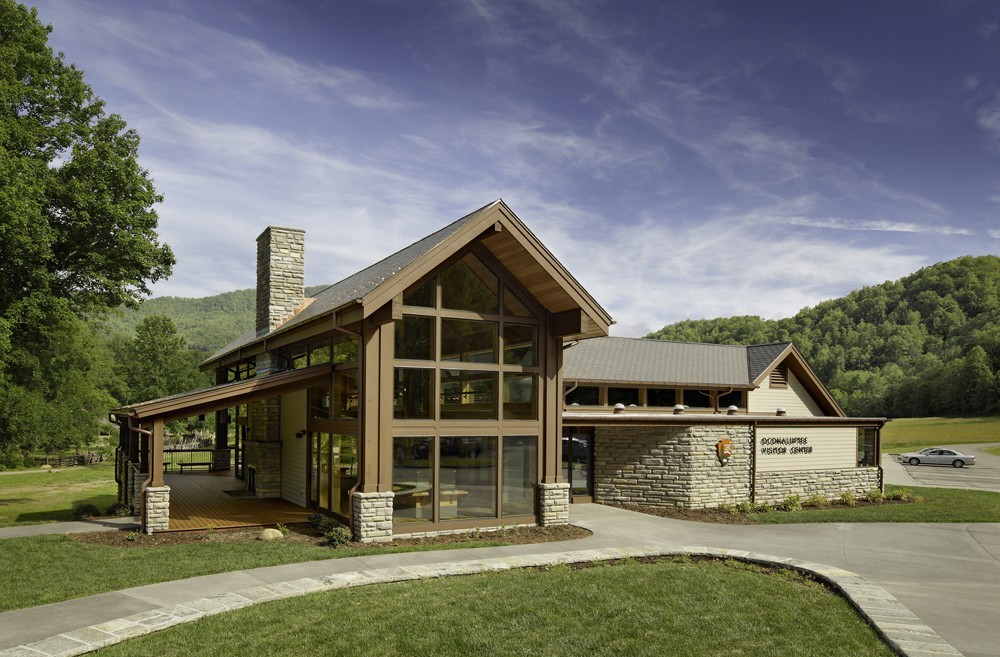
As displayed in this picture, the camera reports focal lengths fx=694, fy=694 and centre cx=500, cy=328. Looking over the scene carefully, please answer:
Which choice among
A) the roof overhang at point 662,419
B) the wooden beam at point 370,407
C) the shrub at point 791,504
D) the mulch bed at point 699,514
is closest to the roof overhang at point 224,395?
the wooden beam at point 370,407

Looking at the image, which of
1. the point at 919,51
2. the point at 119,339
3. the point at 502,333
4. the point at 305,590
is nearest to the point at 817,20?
the point at 919,51

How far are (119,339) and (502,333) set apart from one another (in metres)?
72.1

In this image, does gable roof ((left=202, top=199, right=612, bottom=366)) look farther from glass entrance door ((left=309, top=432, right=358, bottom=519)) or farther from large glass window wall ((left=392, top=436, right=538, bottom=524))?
large glass window wall ((left=392, top=436, right=538, bottom=524))

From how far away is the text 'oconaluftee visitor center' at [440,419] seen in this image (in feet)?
45.7

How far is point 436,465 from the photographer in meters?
14.4

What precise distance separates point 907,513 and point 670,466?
7.15 meters

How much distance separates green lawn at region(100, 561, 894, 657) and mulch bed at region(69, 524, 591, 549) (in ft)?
12.6

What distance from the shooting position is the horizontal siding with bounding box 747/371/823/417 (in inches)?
1153

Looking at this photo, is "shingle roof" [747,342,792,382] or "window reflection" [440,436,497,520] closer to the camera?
"window reflection" [440,436,497,520]

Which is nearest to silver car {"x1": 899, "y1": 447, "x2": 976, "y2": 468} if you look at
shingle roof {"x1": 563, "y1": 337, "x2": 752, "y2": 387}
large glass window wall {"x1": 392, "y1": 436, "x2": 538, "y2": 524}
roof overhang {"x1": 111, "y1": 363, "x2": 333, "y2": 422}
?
shingle roof {"x1": 563, "y1": 337, "x2": 752, "y2": 387}

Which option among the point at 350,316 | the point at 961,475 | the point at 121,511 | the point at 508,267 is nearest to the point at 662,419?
the point at 508,267

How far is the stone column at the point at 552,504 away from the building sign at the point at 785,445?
8.87 m

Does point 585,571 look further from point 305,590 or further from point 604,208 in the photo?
point 604,208

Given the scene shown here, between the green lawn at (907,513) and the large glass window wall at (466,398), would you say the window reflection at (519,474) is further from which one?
the green lawn at (907,513)
